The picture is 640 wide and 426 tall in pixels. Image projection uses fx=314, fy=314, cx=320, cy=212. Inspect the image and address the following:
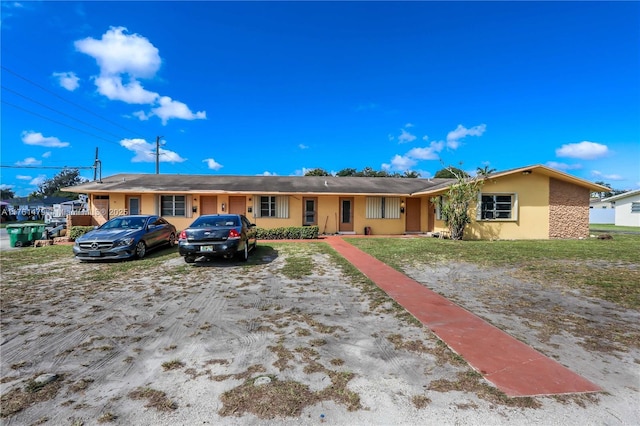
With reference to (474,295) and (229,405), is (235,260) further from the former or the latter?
(229,405)

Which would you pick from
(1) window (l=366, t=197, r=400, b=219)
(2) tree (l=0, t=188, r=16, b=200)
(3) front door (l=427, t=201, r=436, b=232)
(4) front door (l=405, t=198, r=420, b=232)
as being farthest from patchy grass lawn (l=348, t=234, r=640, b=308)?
(2) tree (l=0, t=188, r=16, b=200)

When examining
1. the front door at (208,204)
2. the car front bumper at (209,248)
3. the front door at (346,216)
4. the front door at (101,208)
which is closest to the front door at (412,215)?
the front door at (346,216)

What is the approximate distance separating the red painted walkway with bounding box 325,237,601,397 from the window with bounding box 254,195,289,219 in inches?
492

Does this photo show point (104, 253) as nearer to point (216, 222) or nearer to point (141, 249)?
point (141, 249)

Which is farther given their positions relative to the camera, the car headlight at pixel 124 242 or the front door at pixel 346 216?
the front door at pixel 346 216

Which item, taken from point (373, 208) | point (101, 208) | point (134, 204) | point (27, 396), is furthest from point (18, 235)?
point (373, 208)

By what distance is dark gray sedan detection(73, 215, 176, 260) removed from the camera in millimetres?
9320

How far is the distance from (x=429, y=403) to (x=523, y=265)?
7.83m

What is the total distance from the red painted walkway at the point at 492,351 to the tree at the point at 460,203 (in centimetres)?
1018

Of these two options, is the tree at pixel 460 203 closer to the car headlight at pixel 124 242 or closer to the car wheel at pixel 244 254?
the car wheel at pixel 244 254

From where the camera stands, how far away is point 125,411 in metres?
2.49

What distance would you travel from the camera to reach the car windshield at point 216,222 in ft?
30.6

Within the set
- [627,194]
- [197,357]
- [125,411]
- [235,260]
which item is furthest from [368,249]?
[627,194]

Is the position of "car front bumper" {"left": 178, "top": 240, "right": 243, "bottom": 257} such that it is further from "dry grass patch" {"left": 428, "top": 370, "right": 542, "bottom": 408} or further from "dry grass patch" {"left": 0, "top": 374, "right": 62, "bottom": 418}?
"dry grass patch" {"left": 428, "top": 370, "right": 542, "bottom": 408}
